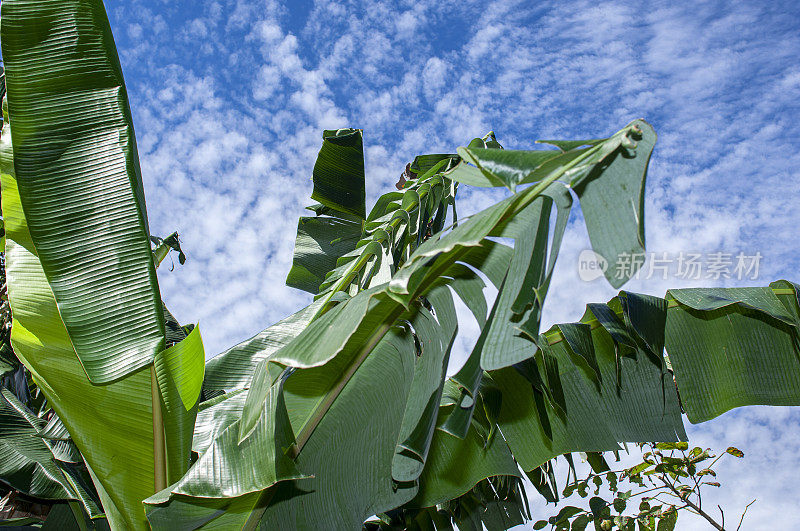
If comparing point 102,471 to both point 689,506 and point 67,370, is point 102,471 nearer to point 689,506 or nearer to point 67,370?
point 67,370

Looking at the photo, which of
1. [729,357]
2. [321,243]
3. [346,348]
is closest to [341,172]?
[321,243]

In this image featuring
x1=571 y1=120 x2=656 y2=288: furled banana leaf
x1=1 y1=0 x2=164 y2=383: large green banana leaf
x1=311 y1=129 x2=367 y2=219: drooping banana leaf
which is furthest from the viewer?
x1=311 y1=129 x2=367 y2=219: drooping banana leaf

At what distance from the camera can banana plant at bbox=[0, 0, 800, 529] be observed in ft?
3.39

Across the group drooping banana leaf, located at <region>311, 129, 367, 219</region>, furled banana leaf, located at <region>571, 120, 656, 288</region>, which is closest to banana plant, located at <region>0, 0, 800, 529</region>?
furled banana leaf, located at <region>571, 120, 656, 288</region>

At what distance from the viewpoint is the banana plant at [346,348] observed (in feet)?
3.39

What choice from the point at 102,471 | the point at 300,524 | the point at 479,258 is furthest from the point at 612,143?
the point at 102,471

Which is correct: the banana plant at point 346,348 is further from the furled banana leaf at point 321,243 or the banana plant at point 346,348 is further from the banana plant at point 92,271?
the furled banana leaf at point 321,243

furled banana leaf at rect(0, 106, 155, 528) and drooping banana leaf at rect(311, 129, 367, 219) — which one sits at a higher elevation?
drooping banana leaf at rect(311, 129, 367, 219)

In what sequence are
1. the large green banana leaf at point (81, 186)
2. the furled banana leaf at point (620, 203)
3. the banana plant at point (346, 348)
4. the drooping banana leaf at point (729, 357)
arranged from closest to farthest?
the furled banana leaf at point (620, 203)
the banana plant at point (346, 348)
the large green banana leaf at point (81, 186)
the drooping banana leaf at point (729, 357)

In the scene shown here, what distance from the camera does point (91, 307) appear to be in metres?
1.37

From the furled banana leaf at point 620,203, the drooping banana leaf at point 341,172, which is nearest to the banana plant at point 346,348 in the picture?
the furled banana leaf at point 620,203

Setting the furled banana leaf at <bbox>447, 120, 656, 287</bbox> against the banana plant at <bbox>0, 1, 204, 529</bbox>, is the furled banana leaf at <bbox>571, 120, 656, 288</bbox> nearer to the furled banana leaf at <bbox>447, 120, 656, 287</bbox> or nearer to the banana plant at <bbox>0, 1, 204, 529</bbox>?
the furled banana leaf at <bbox>447, 120, 656, 287</bbox>

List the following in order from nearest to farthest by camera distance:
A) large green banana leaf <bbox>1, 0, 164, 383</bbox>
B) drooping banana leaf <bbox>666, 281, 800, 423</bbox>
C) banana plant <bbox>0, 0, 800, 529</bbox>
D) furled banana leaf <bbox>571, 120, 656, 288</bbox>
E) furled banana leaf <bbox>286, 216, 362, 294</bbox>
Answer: furled banana leaf <bbox>571, 120, 656, 288</bbox>, banana plant <bbox>0, 0, 800, 529</bbox>, large green banana leaf <bbox>1, 0, 164, 383</bbox>, drooping banana leaf <bbox>666, 281, 800, 423</bbox>, furled banana leaf <bbox>286, 216, 362, 294</bbox>

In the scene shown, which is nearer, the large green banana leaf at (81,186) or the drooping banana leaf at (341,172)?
the large green banana leaf at (81,186)
